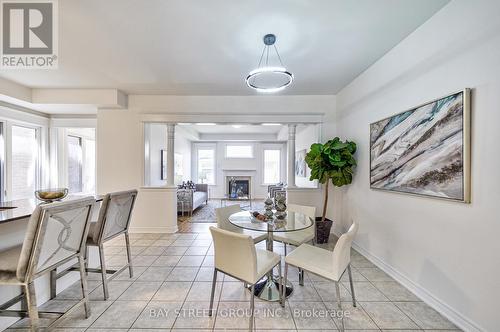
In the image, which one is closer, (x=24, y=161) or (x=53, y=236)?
(x=53, y=236)

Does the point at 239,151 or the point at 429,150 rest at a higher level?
the point at 239,151

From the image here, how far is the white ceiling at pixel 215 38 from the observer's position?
1.83m

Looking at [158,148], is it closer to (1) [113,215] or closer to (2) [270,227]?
(1) [113,215]

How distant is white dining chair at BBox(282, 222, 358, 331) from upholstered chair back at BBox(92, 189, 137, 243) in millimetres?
1797

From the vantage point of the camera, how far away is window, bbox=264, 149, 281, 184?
27.5ft

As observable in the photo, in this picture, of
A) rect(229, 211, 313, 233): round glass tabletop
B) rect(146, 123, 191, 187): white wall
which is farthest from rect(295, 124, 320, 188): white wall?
rect(146, 123, 191, 187): white wall

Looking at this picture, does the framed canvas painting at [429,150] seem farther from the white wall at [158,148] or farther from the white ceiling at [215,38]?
the white wall at [158,148]

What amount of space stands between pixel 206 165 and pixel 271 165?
269 cm

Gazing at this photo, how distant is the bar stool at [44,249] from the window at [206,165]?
6.75 meters

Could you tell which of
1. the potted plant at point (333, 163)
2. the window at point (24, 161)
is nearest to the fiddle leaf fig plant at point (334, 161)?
the potted plant at point (333, 163)

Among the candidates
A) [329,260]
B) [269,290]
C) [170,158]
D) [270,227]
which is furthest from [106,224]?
[170,158]

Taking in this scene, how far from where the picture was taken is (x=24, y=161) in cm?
403

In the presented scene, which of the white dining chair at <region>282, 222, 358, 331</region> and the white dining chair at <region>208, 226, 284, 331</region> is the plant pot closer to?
the white dining chair at <region>282, 222, 358, 331</region>

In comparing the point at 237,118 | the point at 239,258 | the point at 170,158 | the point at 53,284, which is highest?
the point at 237,118
